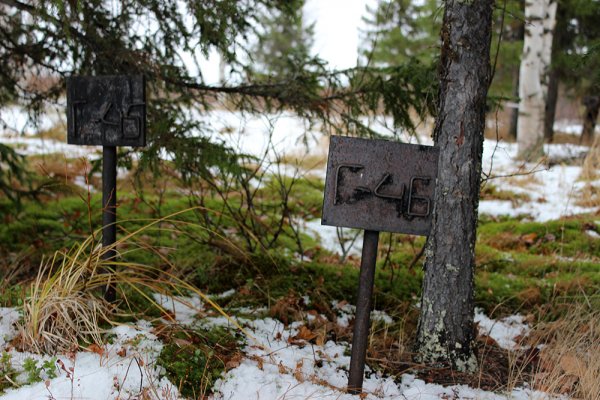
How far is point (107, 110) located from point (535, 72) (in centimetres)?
862

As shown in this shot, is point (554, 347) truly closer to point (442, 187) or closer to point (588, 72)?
point (442, 187)

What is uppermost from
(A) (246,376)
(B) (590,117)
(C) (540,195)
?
(B) (590,117)

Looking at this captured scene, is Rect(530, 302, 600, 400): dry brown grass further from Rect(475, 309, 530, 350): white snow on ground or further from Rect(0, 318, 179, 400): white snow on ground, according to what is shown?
Rect(0, 318, 179, 400): white snow on ground

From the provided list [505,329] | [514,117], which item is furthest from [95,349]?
[514,117]

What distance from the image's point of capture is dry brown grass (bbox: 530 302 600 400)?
284cm

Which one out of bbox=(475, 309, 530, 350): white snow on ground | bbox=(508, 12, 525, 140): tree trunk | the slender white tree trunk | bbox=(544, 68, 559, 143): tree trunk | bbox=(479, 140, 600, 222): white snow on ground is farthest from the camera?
bbox=(508, 12, 525, 140): tree trunk

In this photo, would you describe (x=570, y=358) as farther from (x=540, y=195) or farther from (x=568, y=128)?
(x=568, y=128)

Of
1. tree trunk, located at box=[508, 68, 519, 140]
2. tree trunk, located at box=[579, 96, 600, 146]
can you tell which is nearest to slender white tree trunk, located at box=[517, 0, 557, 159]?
tree trunk, located at box=[579, 96, 600, 146]

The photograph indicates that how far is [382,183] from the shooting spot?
2629 mm

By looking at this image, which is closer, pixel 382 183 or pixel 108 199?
pixel 382 183

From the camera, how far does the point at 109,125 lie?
336 centimetres

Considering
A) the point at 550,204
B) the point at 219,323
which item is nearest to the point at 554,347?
the point at 219,323

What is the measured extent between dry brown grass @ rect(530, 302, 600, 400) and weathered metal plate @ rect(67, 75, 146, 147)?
8.84 feet

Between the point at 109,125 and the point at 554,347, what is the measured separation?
315 centimetres
